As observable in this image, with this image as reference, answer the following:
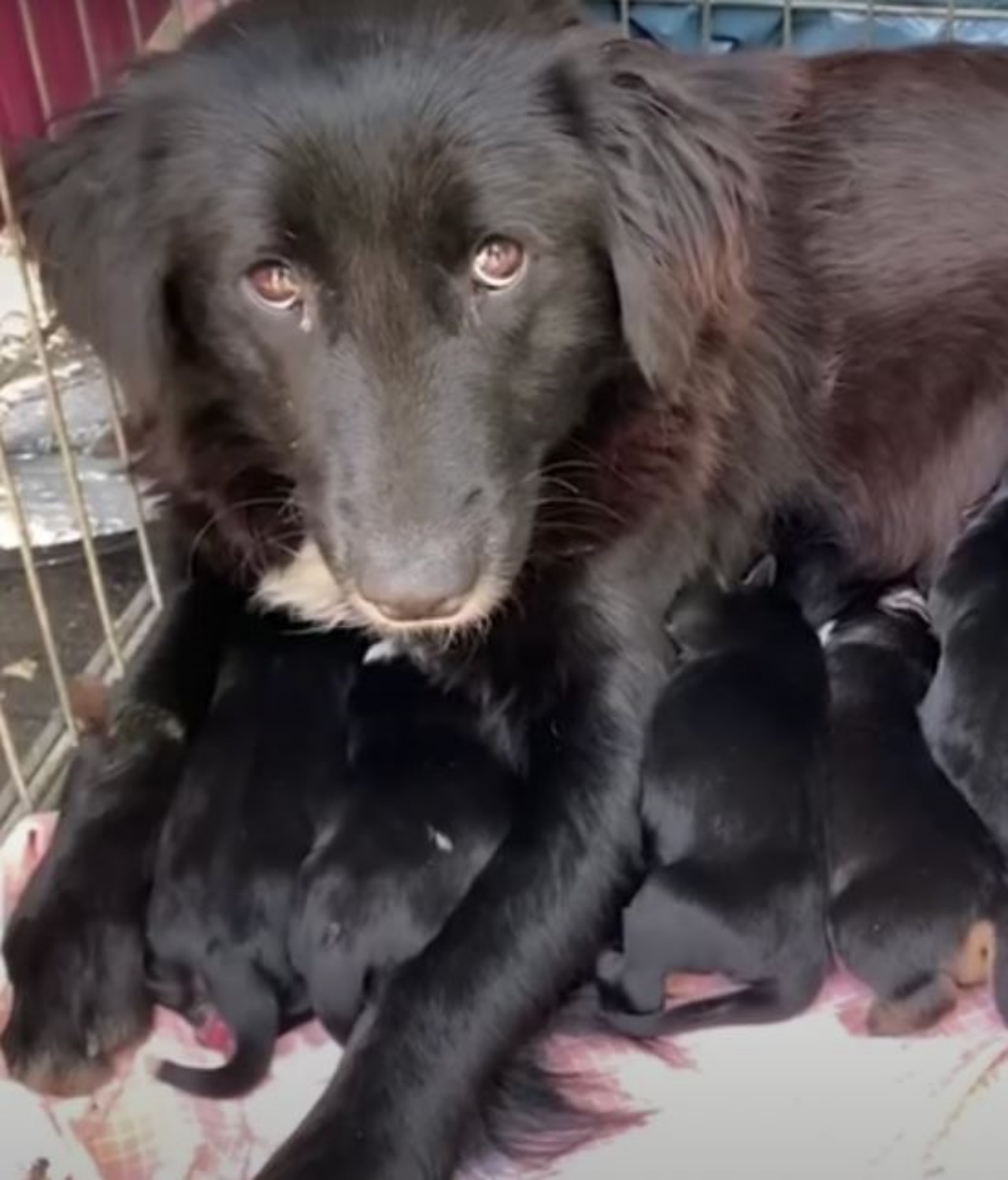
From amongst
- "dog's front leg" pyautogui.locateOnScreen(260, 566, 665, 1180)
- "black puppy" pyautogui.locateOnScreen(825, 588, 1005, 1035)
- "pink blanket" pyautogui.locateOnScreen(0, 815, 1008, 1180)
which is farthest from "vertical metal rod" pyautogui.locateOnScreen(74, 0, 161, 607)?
"black puppy" pyautogui.locateOnScreen(825, 588, 1005, 1035)

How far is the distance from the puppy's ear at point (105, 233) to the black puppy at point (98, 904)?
32 cm

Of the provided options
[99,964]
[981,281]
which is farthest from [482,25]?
[99,964]

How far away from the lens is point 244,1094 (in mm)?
1737

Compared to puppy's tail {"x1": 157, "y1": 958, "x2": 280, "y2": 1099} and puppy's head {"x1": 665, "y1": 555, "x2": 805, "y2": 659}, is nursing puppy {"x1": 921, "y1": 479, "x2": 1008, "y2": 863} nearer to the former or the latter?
puppy's head {"x1": 665, "y1": 555, "x2": 805, "y2": 659}

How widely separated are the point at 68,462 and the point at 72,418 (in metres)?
0.42

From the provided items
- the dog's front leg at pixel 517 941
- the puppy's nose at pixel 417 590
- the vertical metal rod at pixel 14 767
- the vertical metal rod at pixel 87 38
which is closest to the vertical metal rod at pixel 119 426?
the vertical metal rod at pixel 87 38

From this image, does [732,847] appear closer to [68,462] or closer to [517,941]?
[517,941]

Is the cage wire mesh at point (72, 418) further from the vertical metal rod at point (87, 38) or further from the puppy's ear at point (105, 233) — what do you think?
the puppy's ear at point (105, 233)

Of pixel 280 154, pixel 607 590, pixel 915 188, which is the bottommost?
pixel 607 590

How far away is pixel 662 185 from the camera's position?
5.58ft

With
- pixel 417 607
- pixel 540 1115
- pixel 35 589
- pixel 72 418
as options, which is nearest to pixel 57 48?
pixel 72 418

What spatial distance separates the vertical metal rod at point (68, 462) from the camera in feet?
6.49

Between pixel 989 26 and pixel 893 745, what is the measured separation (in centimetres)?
131

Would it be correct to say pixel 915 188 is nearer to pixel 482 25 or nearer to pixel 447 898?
pixel 482 25
